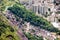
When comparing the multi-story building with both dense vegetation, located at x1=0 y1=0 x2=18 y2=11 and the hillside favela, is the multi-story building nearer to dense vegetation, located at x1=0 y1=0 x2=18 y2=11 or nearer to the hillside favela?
the hillside favela

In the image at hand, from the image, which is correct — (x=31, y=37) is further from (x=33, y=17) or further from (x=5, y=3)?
(x=5, y=3)

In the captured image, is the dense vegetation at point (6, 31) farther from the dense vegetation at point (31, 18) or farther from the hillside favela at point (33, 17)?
the dense vegetation at point (31, 18)

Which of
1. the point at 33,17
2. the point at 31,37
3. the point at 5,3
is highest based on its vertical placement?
the point at 31,37

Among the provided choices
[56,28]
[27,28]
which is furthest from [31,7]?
[27,28]

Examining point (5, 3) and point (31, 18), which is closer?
point (31, 18)

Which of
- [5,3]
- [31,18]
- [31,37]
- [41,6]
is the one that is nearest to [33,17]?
[31,18]

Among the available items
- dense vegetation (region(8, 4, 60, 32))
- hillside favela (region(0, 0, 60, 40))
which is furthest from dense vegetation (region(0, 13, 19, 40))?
dense vegetation (region(8, 4, 60, 32))

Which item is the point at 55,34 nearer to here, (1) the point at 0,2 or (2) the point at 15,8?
(2) the point at 15,8
